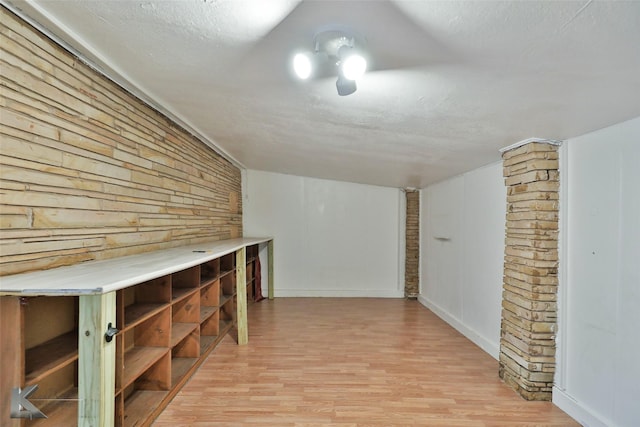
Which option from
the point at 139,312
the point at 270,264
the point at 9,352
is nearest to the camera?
the point at 9,352

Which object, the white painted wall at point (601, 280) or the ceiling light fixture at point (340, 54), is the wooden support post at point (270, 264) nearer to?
the white painted wall at point (601, 280)

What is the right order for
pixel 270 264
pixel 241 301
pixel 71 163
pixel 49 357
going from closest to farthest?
1. pixel 49 357
2. pixel 71 163
3. pixel 241 301
4. pixel 270 264

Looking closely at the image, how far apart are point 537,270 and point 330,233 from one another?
3798mm

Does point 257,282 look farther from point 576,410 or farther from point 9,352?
point 576,410

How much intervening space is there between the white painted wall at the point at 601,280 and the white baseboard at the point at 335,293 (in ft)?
11.4

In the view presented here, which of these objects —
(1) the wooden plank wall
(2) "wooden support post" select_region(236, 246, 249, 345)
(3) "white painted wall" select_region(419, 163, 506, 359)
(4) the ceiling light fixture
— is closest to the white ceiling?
(4) the ceiling light fixture

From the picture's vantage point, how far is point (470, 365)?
3.09 meters

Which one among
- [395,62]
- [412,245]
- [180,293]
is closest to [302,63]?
[395,62]

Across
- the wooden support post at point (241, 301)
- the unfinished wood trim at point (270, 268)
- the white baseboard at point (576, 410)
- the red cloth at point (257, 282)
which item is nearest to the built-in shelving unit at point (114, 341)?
the wooden support post at point (241, 301)

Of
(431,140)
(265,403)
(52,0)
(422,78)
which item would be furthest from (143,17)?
(265,403)

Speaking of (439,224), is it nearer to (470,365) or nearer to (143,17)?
(470,365)

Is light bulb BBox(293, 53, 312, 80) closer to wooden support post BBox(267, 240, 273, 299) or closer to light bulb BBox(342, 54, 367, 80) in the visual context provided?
light bulb BBox(342, 54, 367, 80)

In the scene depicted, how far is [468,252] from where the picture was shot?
12.6 ft

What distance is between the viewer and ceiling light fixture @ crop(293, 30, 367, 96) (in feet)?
4.58
